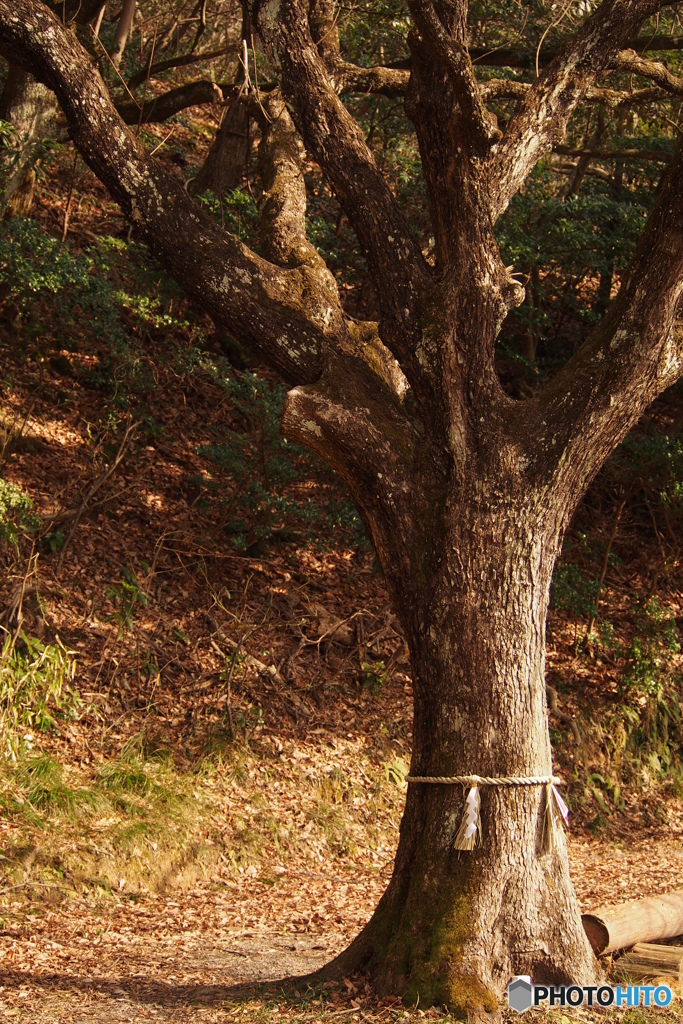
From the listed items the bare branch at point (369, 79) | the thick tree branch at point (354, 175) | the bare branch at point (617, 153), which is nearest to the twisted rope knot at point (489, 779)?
the thick tree branch at point (354, 175)

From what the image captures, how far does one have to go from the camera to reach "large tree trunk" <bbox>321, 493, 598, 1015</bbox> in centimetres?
447

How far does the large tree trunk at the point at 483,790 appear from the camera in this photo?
447 cm

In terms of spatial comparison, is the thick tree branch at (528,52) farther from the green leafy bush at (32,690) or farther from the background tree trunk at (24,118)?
the green leafy bush at (32,690)

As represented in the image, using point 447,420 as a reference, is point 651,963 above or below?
below

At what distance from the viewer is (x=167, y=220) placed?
5.25 metres

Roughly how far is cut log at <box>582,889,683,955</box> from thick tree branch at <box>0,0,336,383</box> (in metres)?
3.44

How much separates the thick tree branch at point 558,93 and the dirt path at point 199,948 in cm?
457

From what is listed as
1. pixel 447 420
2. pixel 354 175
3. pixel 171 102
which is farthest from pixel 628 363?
pixel 171 102

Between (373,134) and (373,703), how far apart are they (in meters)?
7.73

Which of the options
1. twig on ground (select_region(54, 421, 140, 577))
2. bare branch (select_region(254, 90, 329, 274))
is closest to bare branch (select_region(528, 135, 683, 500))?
bare branch (select_region(254, 90, 329, 274))

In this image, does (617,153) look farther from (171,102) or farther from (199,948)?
(199,948)

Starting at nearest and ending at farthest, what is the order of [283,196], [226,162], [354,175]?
1. [354,175]
2. [283,196]
3. [226,162]

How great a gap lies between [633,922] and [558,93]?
5.10m

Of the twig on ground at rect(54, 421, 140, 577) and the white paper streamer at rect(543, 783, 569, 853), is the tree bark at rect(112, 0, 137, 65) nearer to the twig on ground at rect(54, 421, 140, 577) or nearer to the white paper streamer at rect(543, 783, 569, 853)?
the twig on ground at rect(54, 421, 140, 577)
